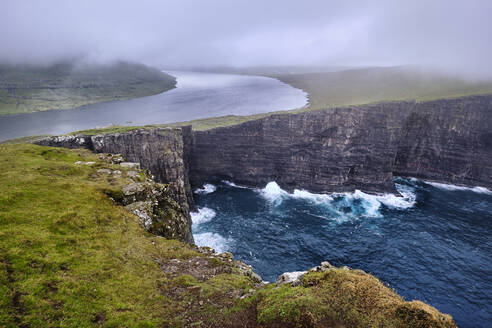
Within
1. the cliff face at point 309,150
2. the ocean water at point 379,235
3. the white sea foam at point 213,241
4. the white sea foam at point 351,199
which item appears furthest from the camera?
the cliff face at point 309,150

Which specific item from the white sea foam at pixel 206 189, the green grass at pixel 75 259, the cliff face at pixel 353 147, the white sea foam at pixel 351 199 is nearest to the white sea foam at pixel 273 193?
the white sea foam at pixel 351 199

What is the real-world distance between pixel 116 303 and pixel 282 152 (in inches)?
3145

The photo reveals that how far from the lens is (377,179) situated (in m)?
84.6

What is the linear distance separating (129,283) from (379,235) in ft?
197

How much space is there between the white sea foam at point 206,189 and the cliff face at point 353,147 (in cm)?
286

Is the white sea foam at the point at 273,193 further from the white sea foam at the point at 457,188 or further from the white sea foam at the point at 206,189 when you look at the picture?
the white sea foam at the point at 457,188

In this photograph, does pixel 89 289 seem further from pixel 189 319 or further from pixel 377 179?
pixel 377 179

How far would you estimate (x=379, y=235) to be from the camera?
59.0 metres

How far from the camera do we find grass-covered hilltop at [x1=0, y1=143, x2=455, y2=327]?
40.5 feet

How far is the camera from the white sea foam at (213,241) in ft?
179

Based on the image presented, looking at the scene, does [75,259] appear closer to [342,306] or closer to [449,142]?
[342,306]

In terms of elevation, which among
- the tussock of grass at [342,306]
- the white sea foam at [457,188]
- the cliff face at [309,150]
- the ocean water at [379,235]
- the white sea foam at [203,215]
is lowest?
the white sea foam at [203,215]

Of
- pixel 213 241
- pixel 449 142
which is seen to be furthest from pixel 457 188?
pixel 213 241

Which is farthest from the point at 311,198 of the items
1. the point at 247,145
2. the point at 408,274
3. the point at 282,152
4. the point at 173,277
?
the point at 173,277
